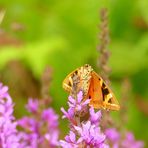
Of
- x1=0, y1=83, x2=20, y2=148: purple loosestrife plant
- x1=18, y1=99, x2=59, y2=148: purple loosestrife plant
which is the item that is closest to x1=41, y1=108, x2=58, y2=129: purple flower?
x1=18, y1=99, x2=59, y2=148: purple loosestrife plant

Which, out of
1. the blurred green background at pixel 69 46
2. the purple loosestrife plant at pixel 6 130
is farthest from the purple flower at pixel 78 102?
the blurred green background at pixel 69 46

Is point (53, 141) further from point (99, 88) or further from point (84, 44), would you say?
point (84, 44)

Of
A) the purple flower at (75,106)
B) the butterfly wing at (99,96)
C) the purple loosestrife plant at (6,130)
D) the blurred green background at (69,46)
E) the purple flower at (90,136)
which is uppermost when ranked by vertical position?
the blurred green background at (69,46)

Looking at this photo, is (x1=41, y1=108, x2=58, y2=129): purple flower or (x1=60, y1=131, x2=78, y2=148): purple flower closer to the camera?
(x1=60, y1=131, x2=78, y2=148): purple flower

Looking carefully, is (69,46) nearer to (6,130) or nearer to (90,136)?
(6,130)

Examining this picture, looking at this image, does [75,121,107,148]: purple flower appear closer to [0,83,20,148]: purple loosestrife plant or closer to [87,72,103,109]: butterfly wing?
[87,72,103,109]: butterfly wing

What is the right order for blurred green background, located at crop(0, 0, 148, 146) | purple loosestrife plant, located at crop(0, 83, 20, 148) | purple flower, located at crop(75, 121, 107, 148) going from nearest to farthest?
purple flower, located at crop(75, 121, 107, 148)
purple loosestrife plant, located at crop(0, 83, 20, 148)
blurred green background, located at crop(0, 0, 148, 146)

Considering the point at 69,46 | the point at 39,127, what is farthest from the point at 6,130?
the point at 69,46

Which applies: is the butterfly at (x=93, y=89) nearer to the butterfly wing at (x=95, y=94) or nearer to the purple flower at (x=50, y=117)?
the butterfly wing at (x=95, y=94)
